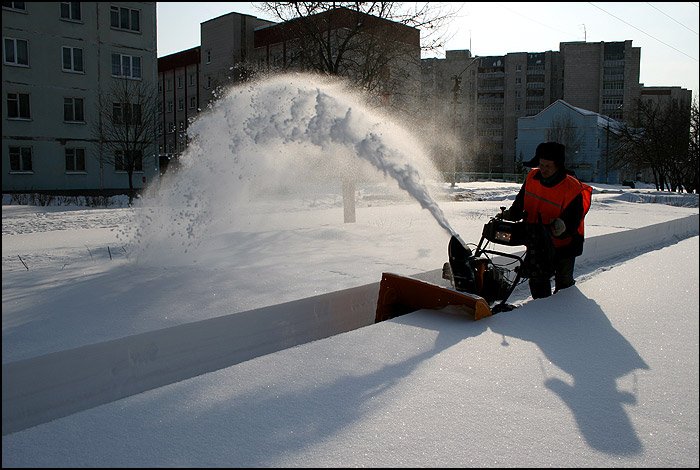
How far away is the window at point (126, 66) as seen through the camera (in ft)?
89.2

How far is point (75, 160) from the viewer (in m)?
27.3

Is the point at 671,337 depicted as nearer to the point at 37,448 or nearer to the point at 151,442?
the point at 151,442

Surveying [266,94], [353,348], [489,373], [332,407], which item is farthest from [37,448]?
[266,94]

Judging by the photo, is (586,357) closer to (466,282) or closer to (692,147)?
(466,282)

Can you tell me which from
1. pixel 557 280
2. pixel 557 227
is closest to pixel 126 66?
pixel 557 280

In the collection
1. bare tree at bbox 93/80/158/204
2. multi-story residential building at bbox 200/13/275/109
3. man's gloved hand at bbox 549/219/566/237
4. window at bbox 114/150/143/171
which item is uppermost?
multi-story residential building at bbox 200/13/275/109

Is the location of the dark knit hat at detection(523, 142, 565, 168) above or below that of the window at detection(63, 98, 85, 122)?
below

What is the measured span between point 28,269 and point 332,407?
419cm

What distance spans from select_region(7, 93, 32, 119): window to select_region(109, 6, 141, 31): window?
5.12 metres

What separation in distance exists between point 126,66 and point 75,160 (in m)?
4.82

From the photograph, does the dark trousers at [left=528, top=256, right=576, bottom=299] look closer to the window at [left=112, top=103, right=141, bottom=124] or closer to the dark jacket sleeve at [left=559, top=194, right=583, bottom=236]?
the dark jacket sleeve at [left=559, top=194, right=583, bottom=236]

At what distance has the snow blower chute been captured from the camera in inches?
174

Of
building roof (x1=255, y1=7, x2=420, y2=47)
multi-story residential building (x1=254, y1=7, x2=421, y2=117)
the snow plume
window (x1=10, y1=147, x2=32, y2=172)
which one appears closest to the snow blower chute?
the snow plume

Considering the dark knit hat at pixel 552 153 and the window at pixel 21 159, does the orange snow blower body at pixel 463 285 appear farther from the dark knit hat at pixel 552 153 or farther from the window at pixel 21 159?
the window at pixel 21 159
